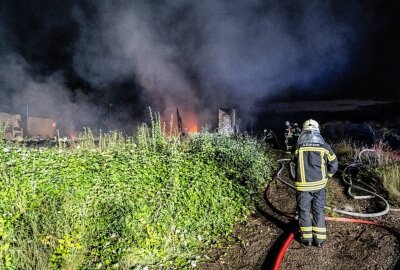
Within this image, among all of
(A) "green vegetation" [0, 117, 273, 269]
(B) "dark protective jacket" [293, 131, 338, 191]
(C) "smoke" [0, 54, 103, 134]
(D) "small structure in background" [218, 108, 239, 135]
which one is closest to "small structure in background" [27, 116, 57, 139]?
(C) "smoke" [0, 54, 103, 134]

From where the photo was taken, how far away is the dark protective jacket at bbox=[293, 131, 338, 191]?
12.9 feet

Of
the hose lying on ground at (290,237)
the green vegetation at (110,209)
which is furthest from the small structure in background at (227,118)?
the hose lying on ground at (290,237)

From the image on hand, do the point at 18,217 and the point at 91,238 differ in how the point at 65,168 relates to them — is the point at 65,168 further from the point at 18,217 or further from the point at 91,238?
the point at 91,238

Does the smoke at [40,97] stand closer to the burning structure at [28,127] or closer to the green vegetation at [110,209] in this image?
the burning structure at [28,127]

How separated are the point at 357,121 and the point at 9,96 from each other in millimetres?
16671

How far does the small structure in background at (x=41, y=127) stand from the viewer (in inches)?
504

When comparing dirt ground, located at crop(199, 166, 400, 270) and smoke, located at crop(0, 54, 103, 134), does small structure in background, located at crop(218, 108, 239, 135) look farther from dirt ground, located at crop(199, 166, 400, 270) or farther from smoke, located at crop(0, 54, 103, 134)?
dirt ground, located at crop(199, 166, 400, 270)

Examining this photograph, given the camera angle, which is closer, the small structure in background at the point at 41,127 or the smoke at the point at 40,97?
the smoke at the point at 40,97

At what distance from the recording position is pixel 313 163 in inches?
155

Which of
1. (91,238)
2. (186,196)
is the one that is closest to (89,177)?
(91,238)

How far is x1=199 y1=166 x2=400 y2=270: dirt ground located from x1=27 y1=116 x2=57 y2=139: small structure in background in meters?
11.5

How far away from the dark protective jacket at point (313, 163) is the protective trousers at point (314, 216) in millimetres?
118

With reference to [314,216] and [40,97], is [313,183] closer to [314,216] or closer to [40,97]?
[314,216]

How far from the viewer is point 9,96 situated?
12.4m
